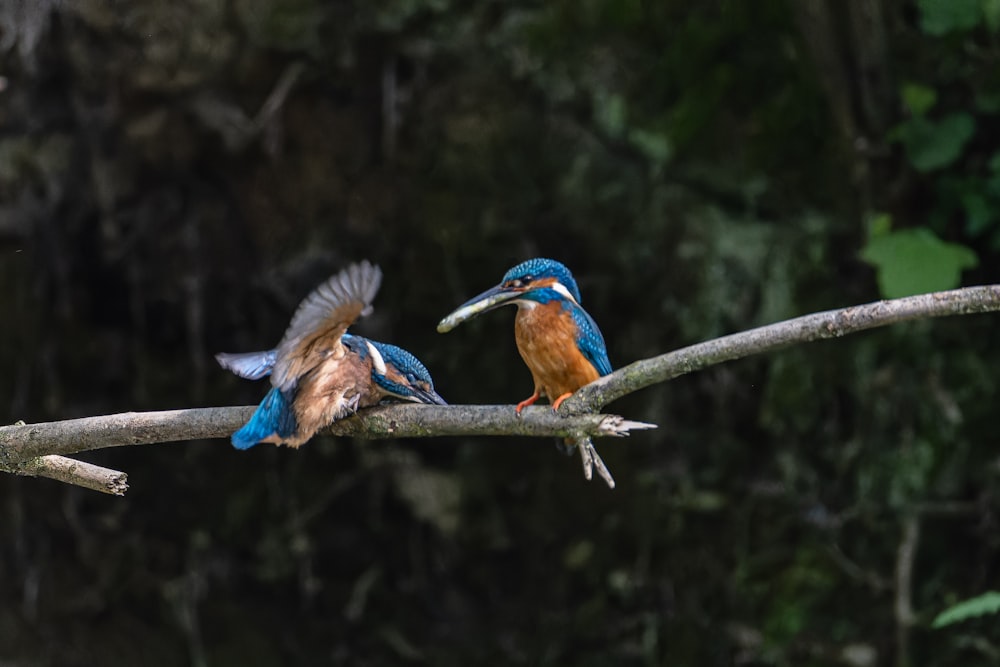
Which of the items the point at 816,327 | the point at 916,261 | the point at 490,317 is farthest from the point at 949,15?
the point at 816,327

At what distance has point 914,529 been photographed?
420cm

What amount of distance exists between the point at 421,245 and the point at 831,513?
1.96 metres

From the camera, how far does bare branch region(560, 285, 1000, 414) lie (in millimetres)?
1742

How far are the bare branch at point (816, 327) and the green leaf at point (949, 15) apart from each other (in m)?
2.27

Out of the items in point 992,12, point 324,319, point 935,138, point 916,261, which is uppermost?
point 992,12

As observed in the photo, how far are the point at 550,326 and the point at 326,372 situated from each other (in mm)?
504

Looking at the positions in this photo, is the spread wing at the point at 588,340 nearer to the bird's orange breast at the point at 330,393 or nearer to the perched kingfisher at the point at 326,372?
the perched kingfisher at the point at 326,372

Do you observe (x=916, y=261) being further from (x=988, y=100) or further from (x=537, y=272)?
(x=537, y=272)

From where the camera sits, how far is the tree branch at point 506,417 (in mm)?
1753

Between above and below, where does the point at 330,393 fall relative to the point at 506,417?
above

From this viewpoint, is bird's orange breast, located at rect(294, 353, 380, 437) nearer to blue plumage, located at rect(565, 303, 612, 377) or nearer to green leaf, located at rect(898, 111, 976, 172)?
blue plumage, located at rect(565, 303, 612, 377)

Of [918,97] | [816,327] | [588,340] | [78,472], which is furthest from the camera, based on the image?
[918,97]

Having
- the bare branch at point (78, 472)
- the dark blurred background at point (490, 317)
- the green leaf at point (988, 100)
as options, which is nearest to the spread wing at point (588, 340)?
the bare branch at point (78, 472)

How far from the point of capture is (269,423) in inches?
84.1
